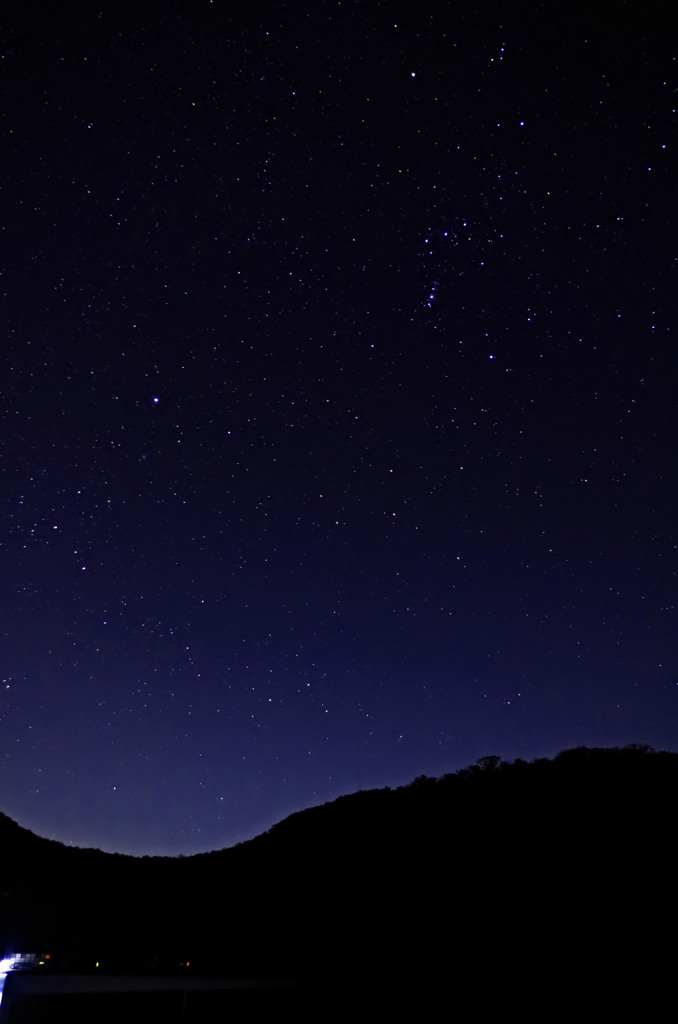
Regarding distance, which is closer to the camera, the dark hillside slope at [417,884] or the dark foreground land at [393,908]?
the dark foreground land at [393,908]

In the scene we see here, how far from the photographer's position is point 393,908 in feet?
60.4

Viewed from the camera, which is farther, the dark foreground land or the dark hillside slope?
the dark hillside slope

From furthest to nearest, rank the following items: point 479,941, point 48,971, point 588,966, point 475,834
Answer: point 475,834, point 479,941, point 588,966, point 48,971

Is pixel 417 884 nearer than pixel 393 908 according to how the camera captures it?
No

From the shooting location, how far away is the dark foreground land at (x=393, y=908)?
488 inches

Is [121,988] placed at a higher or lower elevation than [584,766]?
lower

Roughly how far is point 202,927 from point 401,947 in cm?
1050

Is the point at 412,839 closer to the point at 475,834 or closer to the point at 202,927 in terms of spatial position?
the point at 475,834

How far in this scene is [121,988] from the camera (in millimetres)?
10328

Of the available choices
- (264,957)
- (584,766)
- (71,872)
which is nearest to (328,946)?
(264,957)

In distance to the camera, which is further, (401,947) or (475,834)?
(475,834)

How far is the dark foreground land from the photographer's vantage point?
12391mm

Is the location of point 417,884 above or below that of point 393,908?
above

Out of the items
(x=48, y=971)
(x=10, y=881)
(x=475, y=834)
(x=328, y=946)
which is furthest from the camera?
(x=10, y=881)
